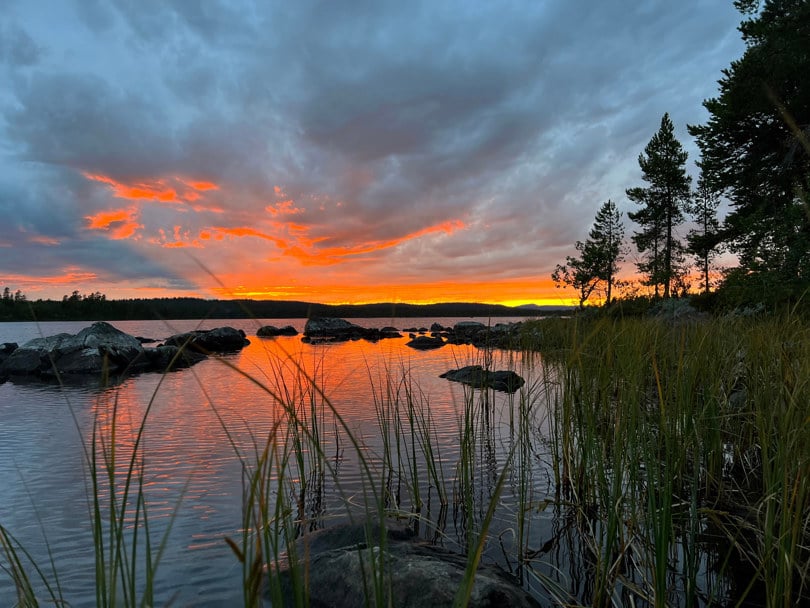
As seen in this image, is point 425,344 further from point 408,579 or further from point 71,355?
point 408,579

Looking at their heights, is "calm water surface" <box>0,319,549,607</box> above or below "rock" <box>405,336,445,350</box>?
below

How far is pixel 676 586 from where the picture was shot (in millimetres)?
2867

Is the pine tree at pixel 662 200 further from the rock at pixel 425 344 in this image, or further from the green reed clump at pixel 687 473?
the green reed clump at pixel 687 473

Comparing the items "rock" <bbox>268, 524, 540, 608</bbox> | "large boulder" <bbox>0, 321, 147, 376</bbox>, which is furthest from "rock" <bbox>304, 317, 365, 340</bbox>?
"rock" <bbox>268, 524, 540, 608</bbox>

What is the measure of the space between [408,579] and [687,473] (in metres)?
2.80

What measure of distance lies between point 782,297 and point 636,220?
27638mm

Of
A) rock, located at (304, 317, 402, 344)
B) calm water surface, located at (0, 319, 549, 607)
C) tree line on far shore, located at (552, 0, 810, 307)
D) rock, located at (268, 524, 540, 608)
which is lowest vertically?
calm water surface, located at (0, 319, 549, 607)

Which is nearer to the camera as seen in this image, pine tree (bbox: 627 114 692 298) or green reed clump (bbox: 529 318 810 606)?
green reed clump (bbox: 529 318 810 606)

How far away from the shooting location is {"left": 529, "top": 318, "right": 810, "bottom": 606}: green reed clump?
231 centimetres

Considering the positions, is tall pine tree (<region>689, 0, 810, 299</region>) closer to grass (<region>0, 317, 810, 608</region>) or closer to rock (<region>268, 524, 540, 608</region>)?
grass (<region>0, 317, 810, 608</region>)

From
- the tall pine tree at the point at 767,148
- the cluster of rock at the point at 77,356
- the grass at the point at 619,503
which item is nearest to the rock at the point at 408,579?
the grass at the point at 619,503

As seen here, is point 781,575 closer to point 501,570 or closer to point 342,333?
point 501,570

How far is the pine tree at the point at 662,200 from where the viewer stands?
35719 millimetres

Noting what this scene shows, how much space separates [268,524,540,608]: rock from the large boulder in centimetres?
1444
